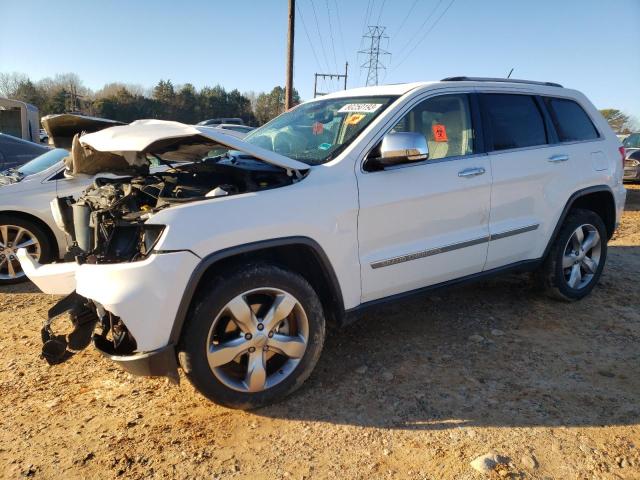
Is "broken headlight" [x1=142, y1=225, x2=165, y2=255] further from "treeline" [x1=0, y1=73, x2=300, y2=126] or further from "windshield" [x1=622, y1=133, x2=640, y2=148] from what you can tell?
"treeline" [x1=0, y1=73, x2=300, y2=126]

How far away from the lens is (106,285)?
95.4 inches

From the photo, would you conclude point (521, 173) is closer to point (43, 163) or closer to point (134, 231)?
point (134, 231)

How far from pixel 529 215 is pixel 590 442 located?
185cm

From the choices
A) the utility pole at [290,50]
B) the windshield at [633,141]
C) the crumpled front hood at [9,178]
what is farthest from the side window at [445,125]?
the utility pole at [290,50]

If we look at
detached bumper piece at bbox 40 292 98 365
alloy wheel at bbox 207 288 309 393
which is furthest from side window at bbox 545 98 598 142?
detached bumper piece at bbox 40 292 98 365

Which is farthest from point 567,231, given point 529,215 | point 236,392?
point 236,392

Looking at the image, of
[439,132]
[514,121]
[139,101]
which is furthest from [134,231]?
[139,101]

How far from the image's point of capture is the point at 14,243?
5.13 m

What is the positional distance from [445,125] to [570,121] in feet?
4.93

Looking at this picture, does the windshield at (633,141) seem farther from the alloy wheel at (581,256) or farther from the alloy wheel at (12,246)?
the alloy wheel at (12,246)

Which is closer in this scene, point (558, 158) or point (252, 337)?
point (252, 337)

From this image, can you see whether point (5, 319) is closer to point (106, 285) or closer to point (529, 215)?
point (106, 285)

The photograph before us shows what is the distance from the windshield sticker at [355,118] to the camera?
336 cm

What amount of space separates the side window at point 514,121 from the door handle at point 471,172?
12.2 inches
